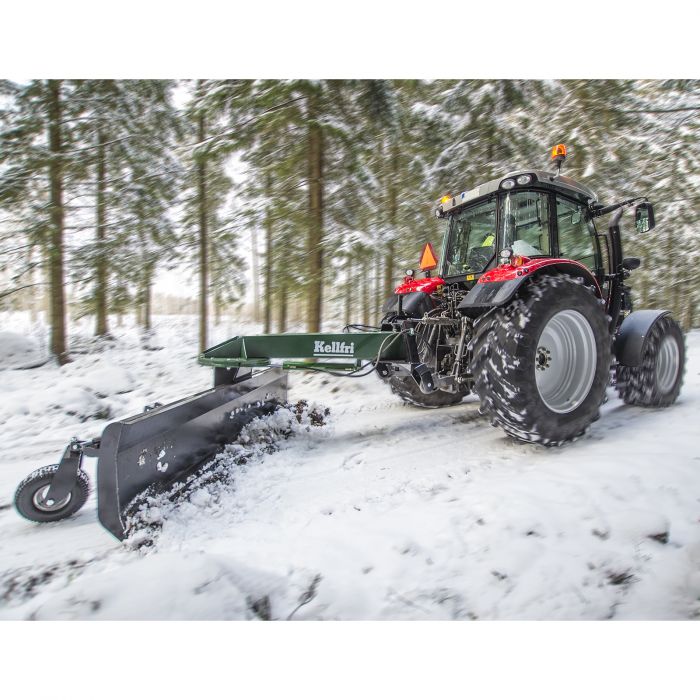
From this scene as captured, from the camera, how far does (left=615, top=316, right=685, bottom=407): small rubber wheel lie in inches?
125

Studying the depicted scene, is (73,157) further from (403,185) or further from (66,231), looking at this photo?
(403,185)

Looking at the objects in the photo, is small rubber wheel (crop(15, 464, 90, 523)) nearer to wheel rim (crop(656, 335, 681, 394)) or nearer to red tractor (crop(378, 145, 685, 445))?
red tractor (crop(378, 145, 685, 445))

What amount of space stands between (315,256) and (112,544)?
466 cm

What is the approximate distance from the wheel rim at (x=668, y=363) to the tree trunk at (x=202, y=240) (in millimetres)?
4877

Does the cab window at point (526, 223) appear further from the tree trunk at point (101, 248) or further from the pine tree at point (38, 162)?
the tree trunk at point (101, 248)

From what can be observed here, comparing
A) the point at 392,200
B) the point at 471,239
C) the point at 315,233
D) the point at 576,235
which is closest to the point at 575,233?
the point at 576,235

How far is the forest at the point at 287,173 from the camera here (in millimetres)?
3506

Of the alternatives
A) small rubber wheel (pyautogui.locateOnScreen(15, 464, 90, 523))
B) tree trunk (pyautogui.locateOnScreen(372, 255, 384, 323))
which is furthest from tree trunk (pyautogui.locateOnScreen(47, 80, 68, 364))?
tree trunk (pyautogui.locateOnScreen(372, 255, 384, 323))

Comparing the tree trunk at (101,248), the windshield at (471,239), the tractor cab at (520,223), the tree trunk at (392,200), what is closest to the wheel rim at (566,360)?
the tractor cab at (520,223)

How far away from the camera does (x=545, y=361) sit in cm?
271

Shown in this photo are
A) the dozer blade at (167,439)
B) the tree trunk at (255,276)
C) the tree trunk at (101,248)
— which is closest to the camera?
the dozer blade at (167,439)

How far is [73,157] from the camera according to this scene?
419cm

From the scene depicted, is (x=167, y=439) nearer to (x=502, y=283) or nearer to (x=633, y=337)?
(x=502, y=283)
